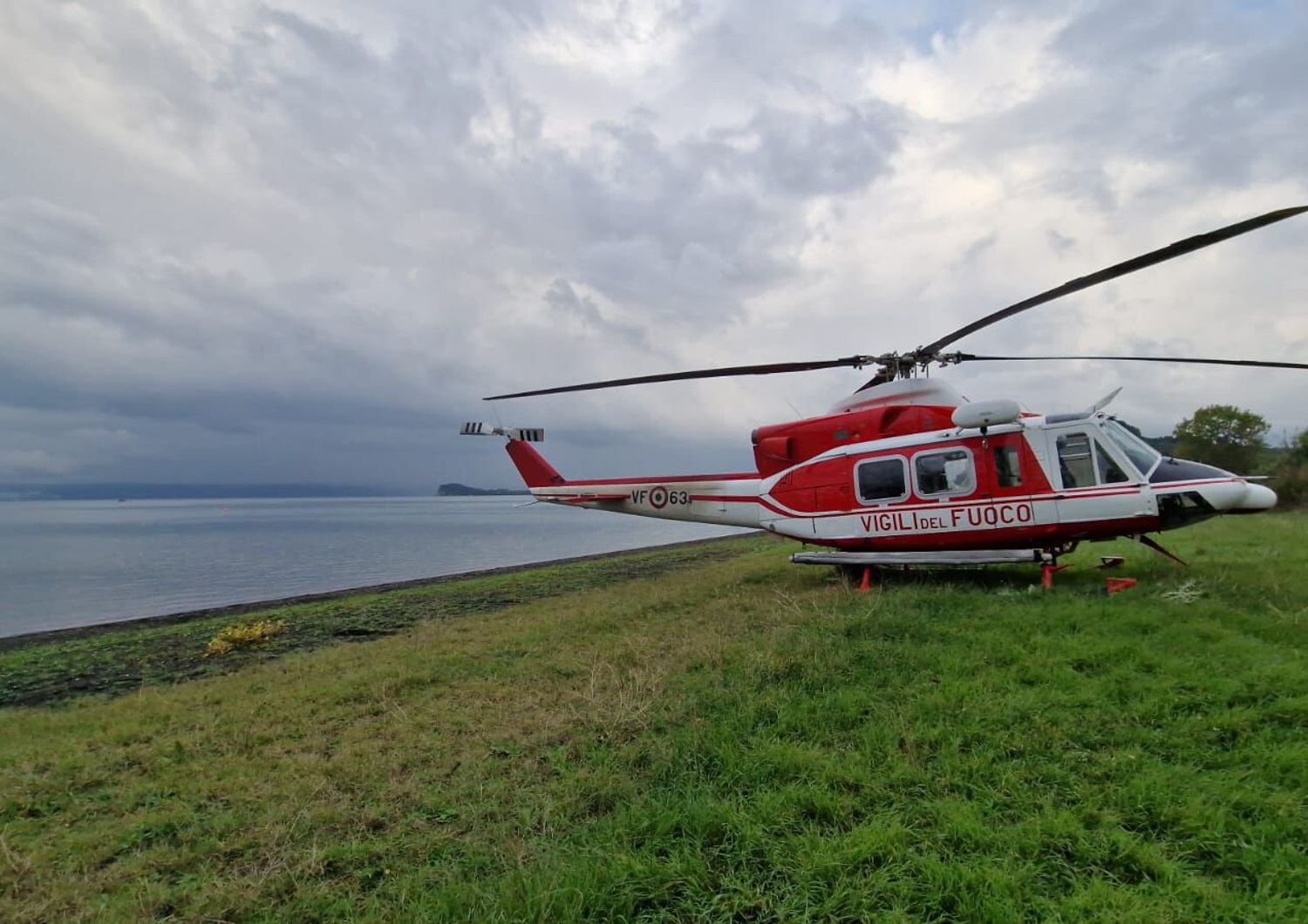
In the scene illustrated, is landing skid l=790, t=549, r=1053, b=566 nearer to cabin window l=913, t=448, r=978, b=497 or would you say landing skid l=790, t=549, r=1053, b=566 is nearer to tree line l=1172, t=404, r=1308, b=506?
cabin window l=913, t=448, r=978, b=497

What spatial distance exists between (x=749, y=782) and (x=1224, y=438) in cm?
3750

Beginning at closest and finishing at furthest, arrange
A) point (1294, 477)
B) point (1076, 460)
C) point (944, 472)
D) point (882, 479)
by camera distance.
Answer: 1. point (1076, 460)
2. point (944, 472)
3. point (882, 479)
4. point (1294, 477)

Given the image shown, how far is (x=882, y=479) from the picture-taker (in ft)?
32.1

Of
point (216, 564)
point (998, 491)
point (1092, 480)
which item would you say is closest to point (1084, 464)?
point (1092, 480)

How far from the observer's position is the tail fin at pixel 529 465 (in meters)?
16.9

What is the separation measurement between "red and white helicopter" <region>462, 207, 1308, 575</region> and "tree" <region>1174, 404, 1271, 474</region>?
27.5m

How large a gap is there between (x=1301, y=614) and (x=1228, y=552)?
561 centimetres

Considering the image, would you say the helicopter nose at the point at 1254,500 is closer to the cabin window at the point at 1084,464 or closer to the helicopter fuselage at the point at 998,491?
the helicopter fuselage at the point at 998,491

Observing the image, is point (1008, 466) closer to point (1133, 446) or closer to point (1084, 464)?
point (1084, 464)

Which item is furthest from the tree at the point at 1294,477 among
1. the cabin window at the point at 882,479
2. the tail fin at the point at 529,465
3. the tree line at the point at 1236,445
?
the tail fin at the point at 529,465

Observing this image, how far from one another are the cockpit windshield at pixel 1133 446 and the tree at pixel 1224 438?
1068 inches

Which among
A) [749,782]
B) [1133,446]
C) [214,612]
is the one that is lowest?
[214,612]

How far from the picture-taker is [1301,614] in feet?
19.4

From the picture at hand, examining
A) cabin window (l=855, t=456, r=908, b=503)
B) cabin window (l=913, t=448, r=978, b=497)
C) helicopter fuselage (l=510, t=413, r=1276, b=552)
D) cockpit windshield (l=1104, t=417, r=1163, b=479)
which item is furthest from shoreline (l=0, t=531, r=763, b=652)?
cockpit windshield (l=1104, t=417, r=1163, b=479)
